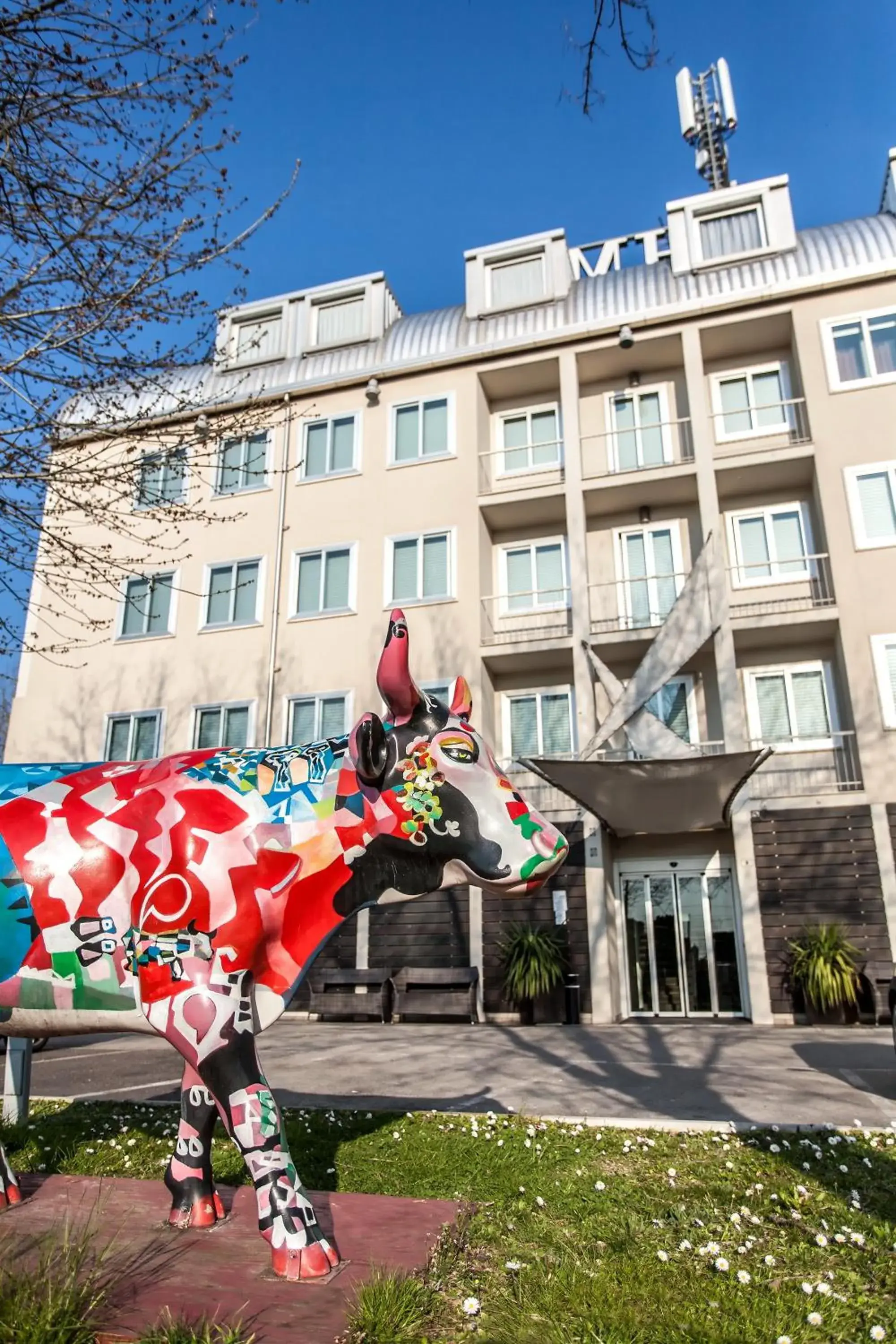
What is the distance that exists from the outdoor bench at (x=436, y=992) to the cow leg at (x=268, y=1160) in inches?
502

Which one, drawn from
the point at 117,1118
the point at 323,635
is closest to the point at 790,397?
the point at 323,635

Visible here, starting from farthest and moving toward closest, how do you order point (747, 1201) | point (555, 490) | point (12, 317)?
point (555, 490) < point (12, 317) < point (747, 1201)

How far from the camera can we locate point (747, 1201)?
4305mm

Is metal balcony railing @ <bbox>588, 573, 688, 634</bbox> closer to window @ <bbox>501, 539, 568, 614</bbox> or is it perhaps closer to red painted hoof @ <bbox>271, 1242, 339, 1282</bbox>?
window @ <bbox>501, 539, 568, 614</bbox>

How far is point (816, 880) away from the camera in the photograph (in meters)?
15.7

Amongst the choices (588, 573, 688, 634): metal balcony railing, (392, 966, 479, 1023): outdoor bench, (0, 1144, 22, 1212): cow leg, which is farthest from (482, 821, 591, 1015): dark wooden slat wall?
(0, 1144, 22, 1212): cow leg

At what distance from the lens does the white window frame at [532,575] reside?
19.2 metres

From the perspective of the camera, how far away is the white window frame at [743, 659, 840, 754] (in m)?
17.0

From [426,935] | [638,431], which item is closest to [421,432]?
[638,431]

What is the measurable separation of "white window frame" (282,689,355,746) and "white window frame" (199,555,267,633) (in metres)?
2.06

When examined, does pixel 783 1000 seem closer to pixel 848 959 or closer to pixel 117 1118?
pixel 848 959

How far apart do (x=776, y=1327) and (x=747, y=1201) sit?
1550 mm

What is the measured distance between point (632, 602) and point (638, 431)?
3936 millimetres

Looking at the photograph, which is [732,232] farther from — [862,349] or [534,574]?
[534,574]
